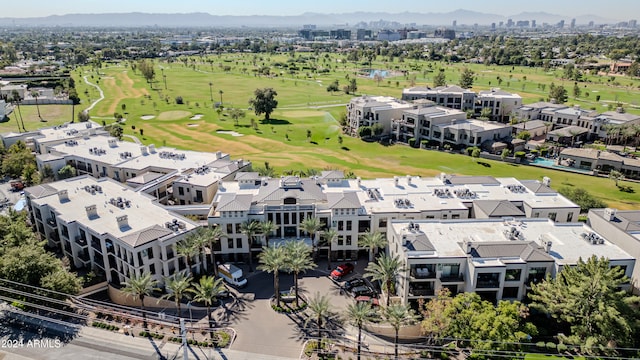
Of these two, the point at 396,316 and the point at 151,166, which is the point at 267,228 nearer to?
the point at 396,316

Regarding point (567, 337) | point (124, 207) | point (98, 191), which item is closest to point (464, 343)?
point (567, 337)

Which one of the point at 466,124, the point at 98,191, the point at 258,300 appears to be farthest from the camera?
the point at 466,124

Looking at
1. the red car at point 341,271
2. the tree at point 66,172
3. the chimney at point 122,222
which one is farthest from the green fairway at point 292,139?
the chimney at point 122,222

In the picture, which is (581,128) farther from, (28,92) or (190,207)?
(28,92)

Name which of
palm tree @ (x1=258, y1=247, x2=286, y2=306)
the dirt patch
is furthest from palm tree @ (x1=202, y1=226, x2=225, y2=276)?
the dirt patch

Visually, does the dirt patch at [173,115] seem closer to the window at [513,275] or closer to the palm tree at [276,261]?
the palm tree at [276,261]
